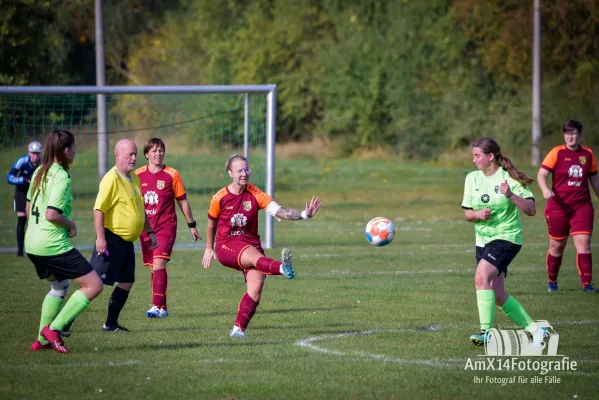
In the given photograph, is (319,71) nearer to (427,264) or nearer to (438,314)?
(427,264)

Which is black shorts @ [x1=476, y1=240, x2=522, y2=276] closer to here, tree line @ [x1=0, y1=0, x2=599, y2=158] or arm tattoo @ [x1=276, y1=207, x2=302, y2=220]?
arm tattoo @ [x1=276, y1=207, x2=302, y2=220]

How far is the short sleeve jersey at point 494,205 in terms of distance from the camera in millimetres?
8820

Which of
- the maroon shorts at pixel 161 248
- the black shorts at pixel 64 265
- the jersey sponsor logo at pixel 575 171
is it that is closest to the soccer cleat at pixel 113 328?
the maroon shorts at pixel 161 248

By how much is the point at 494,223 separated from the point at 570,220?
174 inches


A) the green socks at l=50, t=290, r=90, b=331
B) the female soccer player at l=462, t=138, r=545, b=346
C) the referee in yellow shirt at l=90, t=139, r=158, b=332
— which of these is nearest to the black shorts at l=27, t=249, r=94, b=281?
the green socks at l=50, t=290, r=90, b=331

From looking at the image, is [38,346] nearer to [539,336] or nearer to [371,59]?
[539,336]

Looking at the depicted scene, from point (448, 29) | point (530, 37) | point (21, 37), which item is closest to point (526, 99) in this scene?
point (530, 37)

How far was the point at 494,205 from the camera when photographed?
8.84m

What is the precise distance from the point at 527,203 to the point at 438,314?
2.58 metres

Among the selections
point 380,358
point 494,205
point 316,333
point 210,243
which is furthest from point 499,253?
point 210,243

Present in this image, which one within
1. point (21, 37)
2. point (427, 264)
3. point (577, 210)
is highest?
point (21, 37)

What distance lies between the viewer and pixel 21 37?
25.5m

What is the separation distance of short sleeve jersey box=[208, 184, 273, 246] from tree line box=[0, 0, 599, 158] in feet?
82.5

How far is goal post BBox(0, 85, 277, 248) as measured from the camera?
17828 mm
